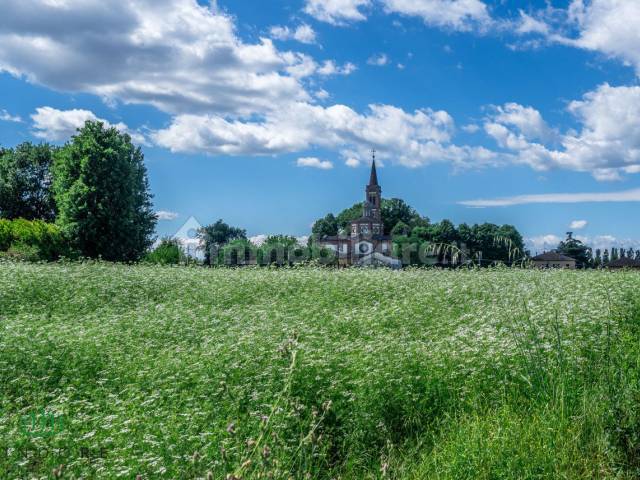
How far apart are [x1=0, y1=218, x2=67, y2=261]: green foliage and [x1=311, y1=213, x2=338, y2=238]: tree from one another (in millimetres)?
61351

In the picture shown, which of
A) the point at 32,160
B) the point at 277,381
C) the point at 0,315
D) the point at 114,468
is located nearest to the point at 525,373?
the point at 277,381

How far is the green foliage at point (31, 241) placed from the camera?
27422 millimetres

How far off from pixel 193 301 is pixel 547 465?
9962mm

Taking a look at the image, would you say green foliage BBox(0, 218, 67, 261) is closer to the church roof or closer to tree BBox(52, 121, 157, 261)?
tree BBox(52, 121, 157, 261)

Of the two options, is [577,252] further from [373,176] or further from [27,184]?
[373,176]

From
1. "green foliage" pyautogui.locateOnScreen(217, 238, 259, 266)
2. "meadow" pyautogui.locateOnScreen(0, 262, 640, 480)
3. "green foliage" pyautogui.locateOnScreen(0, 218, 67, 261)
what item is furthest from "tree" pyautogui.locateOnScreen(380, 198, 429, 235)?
"meadow" pyautogui.locateOnScreen(0, 262, 640, 480)

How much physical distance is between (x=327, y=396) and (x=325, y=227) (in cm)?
8986

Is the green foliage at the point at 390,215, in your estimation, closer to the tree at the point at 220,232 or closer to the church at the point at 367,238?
the church at the point at 367,238

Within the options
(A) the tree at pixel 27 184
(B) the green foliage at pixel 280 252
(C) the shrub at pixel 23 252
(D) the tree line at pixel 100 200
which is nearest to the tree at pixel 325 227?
(B) the green foliage at pixel 280 252

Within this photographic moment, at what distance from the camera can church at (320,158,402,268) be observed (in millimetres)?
90938

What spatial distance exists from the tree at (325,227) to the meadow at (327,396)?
82.8 m

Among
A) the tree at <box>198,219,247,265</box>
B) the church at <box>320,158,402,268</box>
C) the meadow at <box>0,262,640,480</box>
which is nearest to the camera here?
the meadow at <box>0,262,640,480</box>

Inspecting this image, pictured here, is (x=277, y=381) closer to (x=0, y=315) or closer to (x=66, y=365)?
(x=66, y=365)

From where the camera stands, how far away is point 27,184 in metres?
47.5
